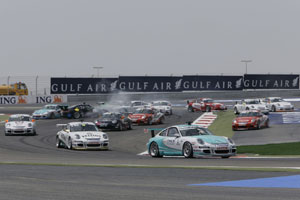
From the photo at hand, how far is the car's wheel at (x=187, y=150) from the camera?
18.7 m

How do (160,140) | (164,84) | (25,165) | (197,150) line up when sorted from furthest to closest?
(164,84) < (160,140) < (197,150) < (25,165)

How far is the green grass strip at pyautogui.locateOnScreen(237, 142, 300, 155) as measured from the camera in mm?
22141

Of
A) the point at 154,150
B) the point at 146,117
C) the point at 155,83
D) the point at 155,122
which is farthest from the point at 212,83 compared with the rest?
the point at 154,150

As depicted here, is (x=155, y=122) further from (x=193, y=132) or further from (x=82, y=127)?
(x=193, y=132)

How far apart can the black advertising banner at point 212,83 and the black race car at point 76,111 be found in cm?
2605

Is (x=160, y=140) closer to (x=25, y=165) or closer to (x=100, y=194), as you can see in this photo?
(x=25, y=165)

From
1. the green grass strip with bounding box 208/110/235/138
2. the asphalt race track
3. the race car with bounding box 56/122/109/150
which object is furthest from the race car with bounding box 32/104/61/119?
the asphalt race track

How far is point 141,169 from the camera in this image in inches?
546

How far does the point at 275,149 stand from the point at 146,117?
17478mm

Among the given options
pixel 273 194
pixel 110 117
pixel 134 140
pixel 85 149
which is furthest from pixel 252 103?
pixel 273 194

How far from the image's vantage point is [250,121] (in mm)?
33969

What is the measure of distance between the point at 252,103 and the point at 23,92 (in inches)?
1219

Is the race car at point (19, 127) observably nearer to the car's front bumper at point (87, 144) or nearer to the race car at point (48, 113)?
the car's front bumper at point (87, 144)

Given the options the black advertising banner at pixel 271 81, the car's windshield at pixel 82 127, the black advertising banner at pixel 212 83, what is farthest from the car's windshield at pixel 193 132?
the black advertising banner at pixel 271 81
